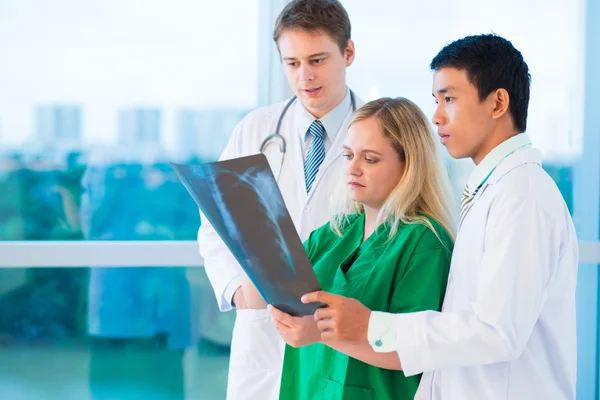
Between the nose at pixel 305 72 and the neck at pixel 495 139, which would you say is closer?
the neck at pixel 495 139

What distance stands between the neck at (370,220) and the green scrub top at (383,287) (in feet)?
0.11

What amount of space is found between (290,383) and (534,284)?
0.66m

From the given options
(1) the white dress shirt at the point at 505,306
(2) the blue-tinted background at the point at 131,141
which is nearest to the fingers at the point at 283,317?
(1) the white dress shirt at the point at 505,306

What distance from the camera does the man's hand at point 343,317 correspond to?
1.15 meters

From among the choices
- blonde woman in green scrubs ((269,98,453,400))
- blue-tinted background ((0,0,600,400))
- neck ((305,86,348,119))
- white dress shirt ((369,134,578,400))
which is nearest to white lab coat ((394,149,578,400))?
white dress shirt ((369,134,578,400))

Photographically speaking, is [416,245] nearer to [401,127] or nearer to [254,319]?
[401,127]

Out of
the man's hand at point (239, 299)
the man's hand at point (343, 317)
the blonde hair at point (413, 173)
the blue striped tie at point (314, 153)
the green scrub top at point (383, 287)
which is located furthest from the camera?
the blue striped tie at point (314, 153)

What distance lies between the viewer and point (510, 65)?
1196mm

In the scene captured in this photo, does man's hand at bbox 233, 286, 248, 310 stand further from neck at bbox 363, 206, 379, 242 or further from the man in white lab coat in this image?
the man in white lab coat

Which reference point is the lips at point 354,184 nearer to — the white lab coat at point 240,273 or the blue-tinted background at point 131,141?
the white lab coat at point 240,273

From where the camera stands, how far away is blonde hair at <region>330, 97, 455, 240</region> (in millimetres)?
1373

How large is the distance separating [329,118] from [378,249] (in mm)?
691

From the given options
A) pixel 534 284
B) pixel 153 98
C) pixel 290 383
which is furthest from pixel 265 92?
pixel 534 284

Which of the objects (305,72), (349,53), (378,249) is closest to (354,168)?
(378,249)
